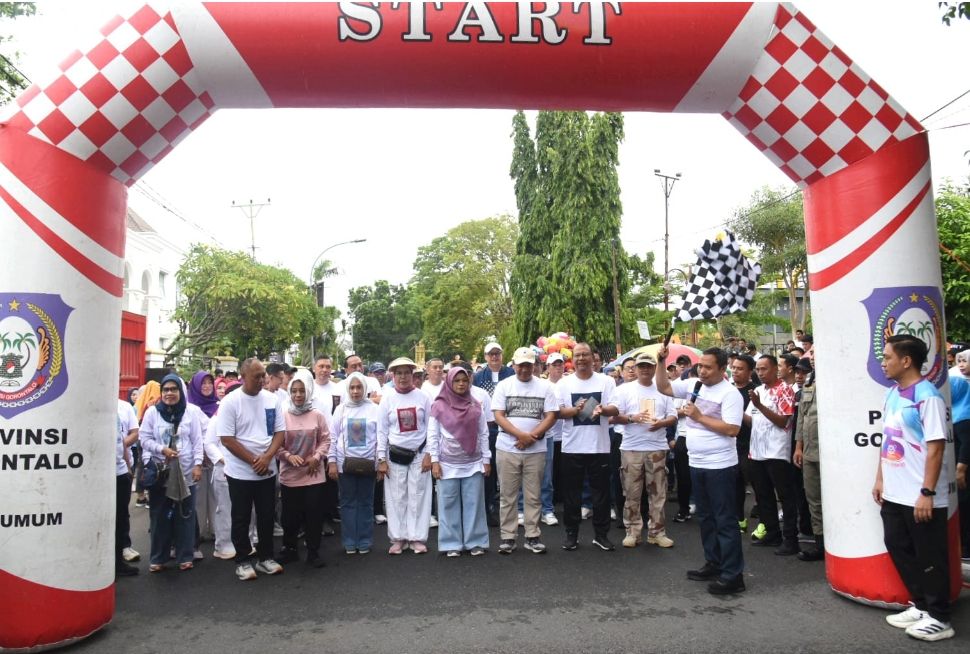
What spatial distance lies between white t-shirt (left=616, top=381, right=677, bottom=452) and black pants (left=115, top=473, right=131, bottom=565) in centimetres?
454

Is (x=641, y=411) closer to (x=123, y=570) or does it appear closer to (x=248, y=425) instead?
(x=248, y=425)

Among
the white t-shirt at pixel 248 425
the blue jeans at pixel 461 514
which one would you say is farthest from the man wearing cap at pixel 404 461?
the white t-shirt at pixel 248 425

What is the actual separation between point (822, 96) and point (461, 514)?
4.58 metres

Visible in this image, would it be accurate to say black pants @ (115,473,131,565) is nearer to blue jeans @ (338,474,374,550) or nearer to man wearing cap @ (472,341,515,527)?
blue jeans @ (338,474,374,550)

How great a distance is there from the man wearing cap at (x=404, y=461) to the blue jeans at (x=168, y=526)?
1.73 m

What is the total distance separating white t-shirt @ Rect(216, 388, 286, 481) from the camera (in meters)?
6.07

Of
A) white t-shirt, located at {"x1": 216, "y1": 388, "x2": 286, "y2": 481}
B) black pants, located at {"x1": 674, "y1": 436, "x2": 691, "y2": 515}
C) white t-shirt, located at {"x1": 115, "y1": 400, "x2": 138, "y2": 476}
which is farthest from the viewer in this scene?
black pants, located at {"x1": 674, "y1": 436, "x2": 691, "y2": 515}

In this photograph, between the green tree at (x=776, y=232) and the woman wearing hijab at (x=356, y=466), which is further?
the green tree at (x=776, y=232)

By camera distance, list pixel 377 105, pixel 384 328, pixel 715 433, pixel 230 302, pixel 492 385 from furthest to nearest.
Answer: pixel 384 328, pixel 230 302, pixel 492 385, pixel 715 433, pixel 377 105

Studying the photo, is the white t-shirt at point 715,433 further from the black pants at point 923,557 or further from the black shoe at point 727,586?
the black pants at point 923,557

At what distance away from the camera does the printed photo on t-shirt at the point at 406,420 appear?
7055 mm

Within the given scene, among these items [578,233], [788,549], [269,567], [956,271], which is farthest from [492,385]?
[578,233]

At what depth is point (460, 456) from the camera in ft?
22.4

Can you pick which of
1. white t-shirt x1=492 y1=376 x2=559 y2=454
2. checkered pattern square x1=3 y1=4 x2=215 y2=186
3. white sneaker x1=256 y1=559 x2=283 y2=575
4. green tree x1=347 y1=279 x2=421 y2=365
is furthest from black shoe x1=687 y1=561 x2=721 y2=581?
green tree x1=347 y1=279 x2=421 y2=365
